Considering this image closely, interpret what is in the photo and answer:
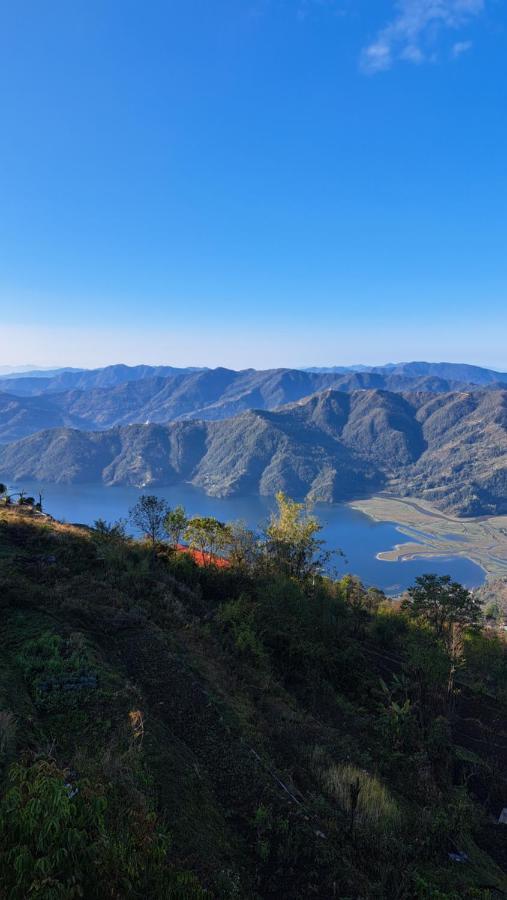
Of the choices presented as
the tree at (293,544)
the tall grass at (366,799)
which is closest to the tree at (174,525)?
the tree at (293,544)

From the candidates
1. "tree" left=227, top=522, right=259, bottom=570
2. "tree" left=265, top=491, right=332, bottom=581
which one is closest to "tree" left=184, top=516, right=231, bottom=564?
"tree" left=227, top=522, right=259, bottom=570

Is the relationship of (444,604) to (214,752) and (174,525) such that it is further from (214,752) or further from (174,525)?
(174,525)

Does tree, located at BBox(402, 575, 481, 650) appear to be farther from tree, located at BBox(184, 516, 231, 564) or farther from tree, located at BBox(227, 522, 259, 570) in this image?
tree, located at BBox(184, 516, 231, 564)

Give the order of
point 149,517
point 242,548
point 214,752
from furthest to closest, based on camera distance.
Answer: point 149,517 → point 242,548 → point 214,752

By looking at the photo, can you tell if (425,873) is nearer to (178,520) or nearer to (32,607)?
(32,607)

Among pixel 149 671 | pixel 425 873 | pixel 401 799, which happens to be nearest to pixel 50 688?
pixel 149 671

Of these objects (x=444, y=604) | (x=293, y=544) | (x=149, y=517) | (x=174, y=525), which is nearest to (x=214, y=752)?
(x=444, y=604)

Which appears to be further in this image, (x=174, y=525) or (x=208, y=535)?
(x=174, y=525)
